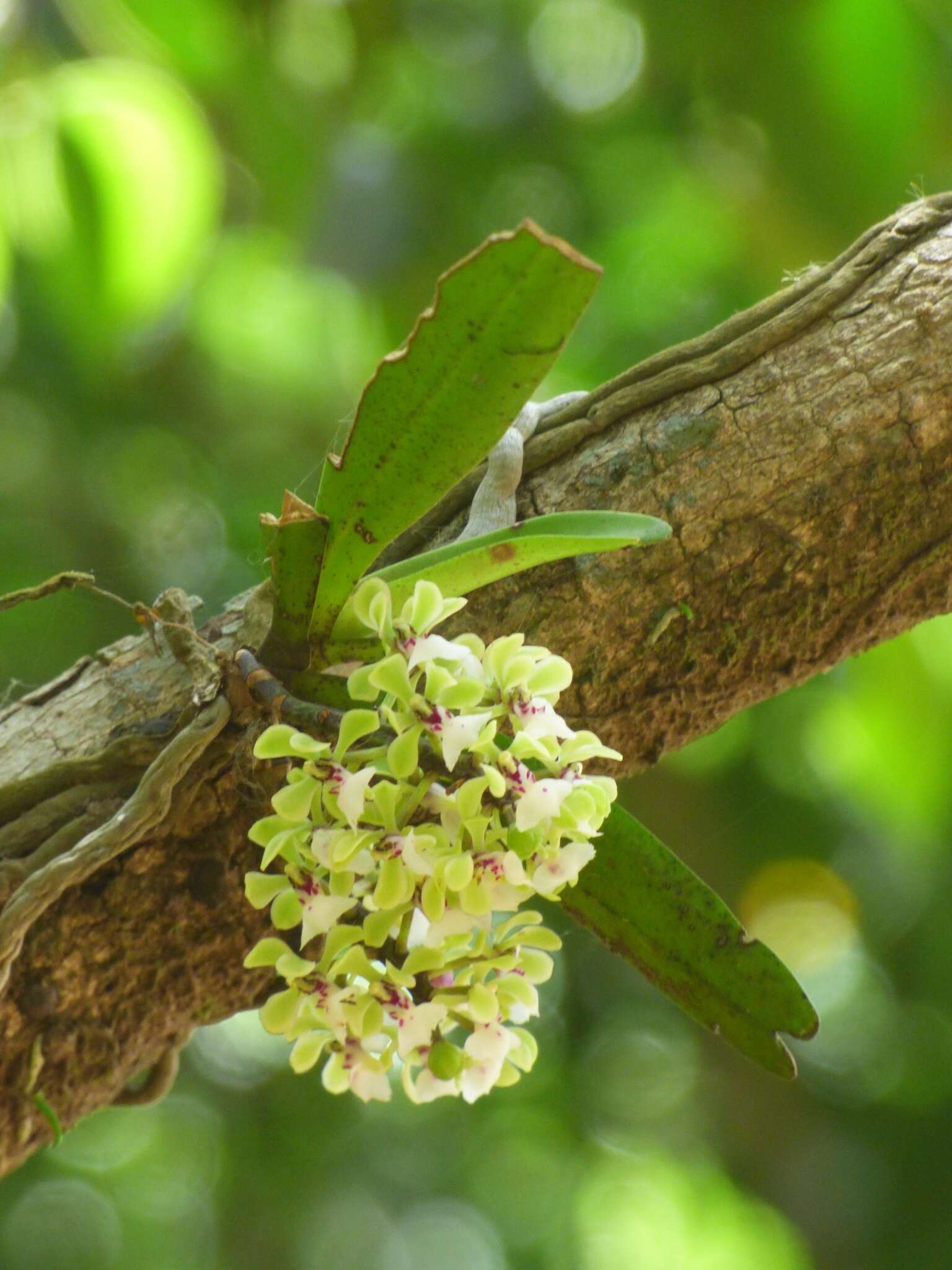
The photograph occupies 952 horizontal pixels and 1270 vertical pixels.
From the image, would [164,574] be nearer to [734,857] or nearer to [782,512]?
[734,857]

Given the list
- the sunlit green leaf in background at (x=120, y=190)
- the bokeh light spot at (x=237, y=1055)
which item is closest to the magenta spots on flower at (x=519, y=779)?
the sunlit green leaf in background at (x=120, y=190)

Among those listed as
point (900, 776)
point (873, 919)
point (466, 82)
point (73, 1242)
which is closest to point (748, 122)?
point (466, 82)

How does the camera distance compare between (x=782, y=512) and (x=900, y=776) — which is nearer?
(x=782, y=512)

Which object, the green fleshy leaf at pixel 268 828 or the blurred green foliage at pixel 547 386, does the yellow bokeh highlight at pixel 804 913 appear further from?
the green fleshy leaf at pixel 268 828

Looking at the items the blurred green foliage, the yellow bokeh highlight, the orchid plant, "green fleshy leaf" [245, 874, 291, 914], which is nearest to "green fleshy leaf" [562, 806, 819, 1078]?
the orchid plant

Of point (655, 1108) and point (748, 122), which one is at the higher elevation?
point (748, 122)
